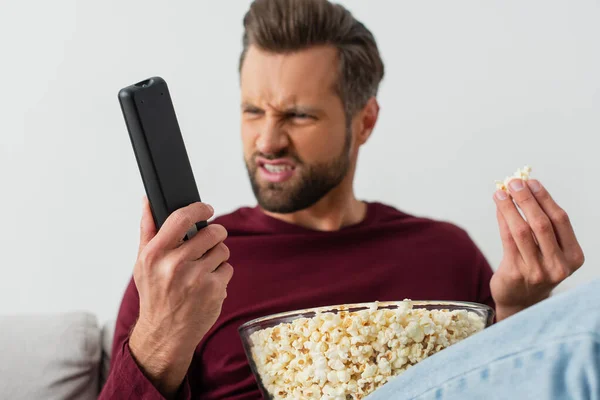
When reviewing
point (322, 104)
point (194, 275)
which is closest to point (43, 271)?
point (322, 104)

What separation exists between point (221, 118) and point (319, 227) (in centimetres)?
58

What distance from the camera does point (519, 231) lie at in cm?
136

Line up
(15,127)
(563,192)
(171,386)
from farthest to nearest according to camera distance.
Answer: (563,192) → (15,127) → (171,386)

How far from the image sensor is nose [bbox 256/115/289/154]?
1707mm

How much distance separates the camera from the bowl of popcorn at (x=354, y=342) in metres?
1.10

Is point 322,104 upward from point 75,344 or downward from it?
upward

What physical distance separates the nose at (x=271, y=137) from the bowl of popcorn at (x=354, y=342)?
61 centimetres

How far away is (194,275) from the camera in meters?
1.17

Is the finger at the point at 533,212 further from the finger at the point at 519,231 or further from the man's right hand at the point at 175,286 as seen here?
the man's right hand at the point at 175,286

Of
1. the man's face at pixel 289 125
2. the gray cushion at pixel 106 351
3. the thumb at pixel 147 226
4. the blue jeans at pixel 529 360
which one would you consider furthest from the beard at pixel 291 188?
the blue jeans at pixel 529 360

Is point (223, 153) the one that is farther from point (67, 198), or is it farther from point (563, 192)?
point (563, 192)

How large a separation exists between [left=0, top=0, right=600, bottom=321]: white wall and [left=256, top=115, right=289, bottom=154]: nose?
58cm

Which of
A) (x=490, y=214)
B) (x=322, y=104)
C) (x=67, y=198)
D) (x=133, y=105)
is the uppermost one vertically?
(x=133, y=105)

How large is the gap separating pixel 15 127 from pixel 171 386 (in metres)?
1.12
